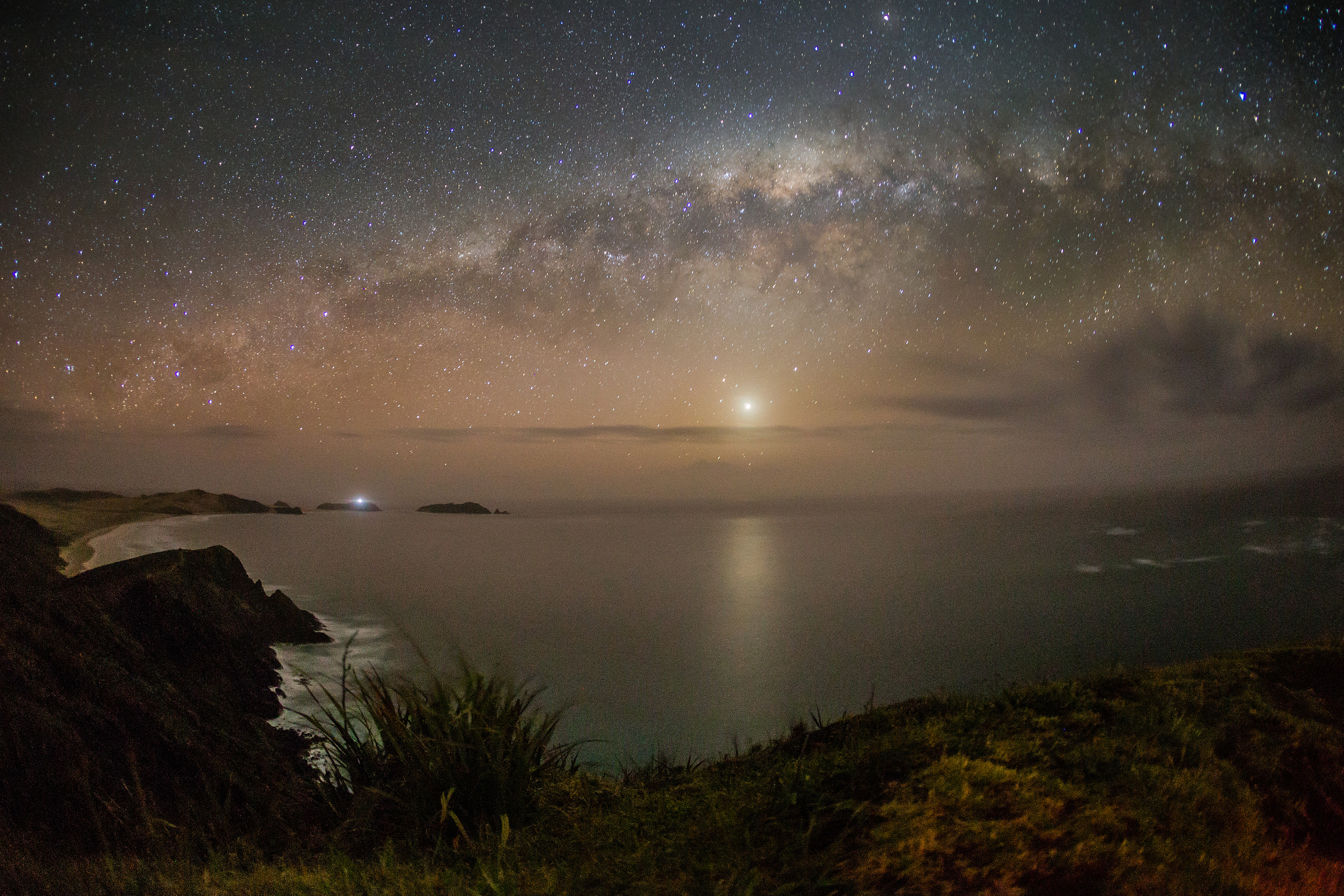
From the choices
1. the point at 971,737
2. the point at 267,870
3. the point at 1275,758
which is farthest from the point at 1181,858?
the point at 267,870

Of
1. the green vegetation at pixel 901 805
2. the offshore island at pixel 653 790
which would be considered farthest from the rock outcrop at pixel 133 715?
the green vegetation at pixel 901 805

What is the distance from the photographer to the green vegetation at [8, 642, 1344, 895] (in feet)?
7.39

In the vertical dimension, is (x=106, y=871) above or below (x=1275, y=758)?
below

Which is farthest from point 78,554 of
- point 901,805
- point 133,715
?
point 901,805

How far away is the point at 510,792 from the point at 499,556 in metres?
13.5

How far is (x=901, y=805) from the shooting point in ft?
8.30

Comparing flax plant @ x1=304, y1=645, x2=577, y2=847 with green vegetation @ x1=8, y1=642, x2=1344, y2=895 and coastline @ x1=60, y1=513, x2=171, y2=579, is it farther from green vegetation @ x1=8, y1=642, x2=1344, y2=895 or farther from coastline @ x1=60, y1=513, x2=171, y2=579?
coastline @ x1=60, y1=513, x2=171, y2=579

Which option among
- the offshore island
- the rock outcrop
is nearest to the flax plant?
the offshore island

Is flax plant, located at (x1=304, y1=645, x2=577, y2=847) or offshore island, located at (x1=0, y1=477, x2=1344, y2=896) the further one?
flax plant, located at (x1=304, y1=645, x2=577, y2=847)

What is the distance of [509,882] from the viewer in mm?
2451

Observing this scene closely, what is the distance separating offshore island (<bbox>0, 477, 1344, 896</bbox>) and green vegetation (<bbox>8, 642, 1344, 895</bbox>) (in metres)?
0.01

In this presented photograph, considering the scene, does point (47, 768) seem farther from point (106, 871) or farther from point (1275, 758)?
point (1275, 758)

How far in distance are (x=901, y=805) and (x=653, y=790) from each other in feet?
5.58

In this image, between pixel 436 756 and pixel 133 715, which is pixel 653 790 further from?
pixel 133 715
